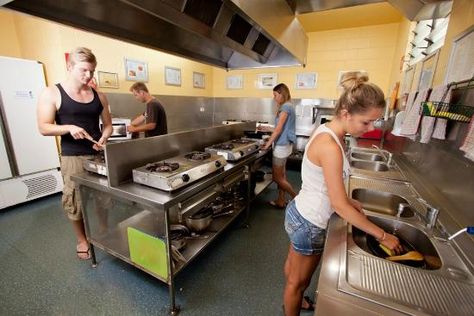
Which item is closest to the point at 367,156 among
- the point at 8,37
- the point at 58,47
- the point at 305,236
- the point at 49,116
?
the point at 305,236

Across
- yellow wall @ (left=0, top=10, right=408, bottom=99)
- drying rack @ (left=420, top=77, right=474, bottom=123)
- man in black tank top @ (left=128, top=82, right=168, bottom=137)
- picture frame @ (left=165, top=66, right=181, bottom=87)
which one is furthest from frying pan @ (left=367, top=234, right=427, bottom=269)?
picture frame @ (left=165, top=66, right=181, bottom=87)

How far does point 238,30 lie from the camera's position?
181 centimetres

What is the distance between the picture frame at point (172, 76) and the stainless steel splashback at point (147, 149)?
80.7 inches

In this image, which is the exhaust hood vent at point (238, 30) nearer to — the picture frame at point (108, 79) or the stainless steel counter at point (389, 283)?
the stainless steel counter at point (389, 283)

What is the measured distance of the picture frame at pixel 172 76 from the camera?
12.6 feet

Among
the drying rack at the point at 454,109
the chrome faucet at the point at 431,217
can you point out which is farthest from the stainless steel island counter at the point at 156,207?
the drying rack at the point at 454,109

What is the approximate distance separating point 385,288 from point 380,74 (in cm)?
399

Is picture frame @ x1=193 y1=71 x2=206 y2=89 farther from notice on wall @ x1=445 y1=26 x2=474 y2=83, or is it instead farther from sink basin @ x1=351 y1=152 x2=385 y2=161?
notice on wall @ x1=445 y1=26 x2=474 y2=83

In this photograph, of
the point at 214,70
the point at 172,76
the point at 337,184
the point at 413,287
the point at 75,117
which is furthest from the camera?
the point at 214,70

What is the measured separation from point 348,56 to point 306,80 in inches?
29.9

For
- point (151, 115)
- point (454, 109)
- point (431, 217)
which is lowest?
point (431, 217)

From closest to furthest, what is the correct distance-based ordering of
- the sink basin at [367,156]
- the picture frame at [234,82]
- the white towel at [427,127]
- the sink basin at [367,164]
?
the white towel at [427,127], the sink basin at [367,164], the sink basin at [367,156], the picture frame at [234,82]

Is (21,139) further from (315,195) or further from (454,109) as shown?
(454,109)

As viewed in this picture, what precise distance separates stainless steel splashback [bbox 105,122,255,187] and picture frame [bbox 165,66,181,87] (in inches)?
80.7
